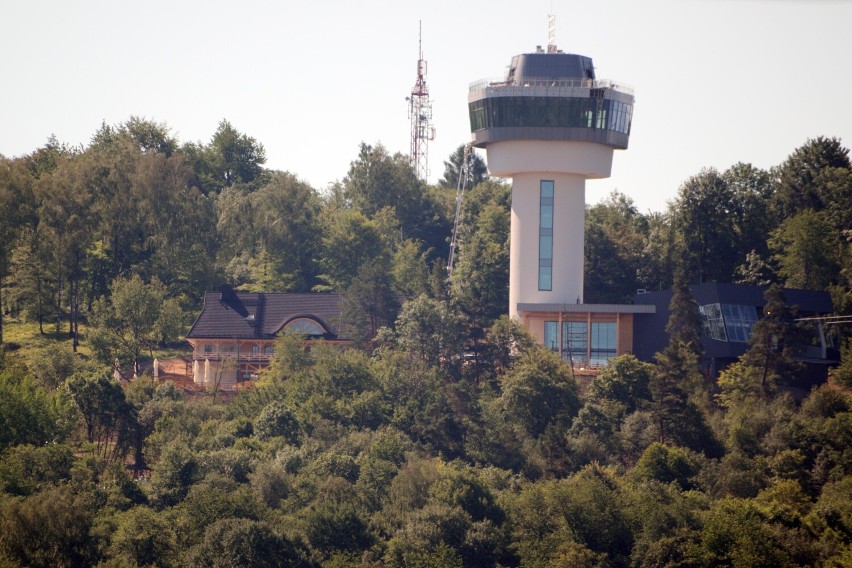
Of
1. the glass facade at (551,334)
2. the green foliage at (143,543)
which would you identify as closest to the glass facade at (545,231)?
the glass facade at (551,334)

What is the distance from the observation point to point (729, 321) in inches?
3669

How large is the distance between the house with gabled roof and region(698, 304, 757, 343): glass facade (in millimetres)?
22607

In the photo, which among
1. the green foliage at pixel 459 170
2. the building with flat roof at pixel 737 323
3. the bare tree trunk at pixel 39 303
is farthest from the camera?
the green foliage at pixel 459 170

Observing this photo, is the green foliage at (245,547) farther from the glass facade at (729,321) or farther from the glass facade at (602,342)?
the glass facade at (729,321)

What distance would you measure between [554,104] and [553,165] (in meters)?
3.60

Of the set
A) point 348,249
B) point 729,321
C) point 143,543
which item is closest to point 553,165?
point 729,321

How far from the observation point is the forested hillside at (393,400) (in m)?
73.2

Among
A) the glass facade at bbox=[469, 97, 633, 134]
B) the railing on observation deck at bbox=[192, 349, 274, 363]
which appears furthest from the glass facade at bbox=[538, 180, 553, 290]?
the railing on observation deck at bbox=[192, 349, 274, 363]

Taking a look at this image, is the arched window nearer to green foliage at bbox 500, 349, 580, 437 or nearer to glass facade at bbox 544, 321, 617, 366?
glass facade at bbox 544, 321, 617, 366

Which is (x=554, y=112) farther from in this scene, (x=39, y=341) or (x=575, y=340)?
(x=39, y=341)

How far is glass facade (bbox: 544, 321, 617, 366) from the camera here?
319 ft

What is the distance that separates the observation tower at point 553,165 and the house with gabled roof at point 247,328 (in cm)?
1259

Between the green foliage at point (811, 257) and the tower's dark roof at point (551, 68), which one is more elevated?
the tower's dark roof at point (551, 68)

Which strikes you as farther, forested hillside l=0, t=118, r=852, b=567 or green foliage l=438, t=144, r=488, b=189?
green foliage l=438, t=144, r=488, b=189
